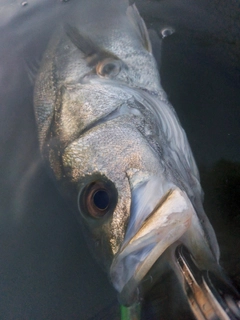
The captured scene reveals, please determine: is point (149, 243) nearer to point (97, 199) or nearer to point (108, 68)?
point (97, 199)

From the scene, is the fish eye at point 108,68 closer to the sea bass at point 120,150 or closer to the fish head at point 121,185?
the sea bass at point 120,150

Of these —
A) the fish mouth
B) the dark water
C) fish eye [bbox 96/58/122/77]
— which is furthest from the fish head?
the dark water

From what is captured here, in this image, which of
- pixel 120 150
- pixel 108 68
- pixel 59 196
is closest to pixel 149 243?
pixel 120 150

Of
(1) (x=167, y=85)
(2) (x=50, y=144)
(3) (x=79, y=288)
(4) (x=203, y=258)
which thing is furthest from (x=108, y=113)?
(3) (x=79, y=288)

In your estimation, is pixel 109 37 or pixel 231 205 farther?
pixel 109 37

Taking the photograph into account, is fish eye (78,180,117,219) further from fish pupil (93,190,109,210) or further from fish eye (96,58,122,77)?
fish eye (96,58,122,77)

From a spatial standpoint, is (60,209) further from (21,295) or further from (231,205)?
(231,205)

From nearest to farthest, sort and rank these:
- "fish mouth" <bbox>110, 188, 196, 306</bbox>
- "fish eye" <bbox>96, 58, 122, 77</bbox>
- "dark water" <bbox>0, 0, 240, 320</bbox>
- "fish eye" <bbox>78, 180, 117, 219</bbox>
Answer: "fish mouth" <bbox>110, 188, 196, 306</bbox>, "fish eye" <bbox>78, 180, 117, 219</bbox>, "dark water" <bbox>0, 0, 240, 320</bbox>, "fish eye" <bbox>96, 58, 122, 77</bbox>
